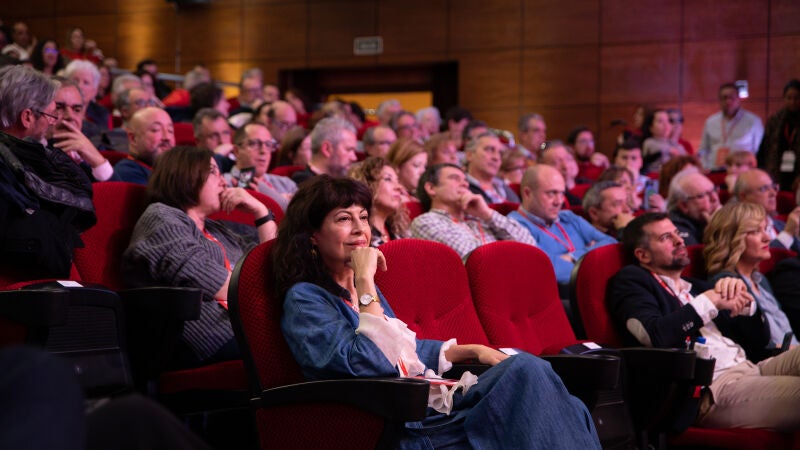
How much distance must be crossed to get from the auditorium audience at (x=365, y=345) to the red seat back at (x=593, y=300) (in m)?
0.77

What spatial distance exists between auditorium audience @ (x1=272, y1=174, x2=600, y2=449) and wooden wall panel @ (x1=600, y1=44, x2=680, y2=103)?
22.4 feet

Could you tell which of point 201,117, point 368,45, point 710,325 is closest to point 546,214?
point 710,325

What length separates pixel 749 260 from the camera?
10.9 feet

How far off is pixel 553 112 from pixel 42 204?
6.94m

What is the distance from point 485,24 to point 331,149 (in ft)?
16.4

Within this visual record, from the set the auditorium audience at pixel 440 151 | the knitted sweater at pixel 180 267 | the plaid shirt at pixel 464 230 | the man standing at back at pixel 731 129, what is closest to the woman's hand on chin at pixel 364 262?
the knitted sweater at pixel 180 267

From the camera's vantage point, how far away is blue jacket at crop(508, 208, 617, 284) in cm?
396

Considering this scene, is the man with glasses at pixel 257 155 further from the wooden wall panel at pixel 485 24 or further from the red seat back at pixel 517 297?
the wooden wall panel at pixel 485 24

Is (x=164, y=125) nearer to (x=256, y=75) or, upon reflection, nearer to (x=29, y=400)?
(x=29, y=400)

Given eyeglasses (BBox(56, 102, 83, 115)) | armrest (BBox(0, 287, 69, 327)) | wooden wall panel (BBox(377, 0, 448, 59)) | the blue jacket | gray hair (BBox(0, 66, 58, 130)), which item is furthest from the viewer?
wooden wall panel (BBox(377, 0, 448, 59))

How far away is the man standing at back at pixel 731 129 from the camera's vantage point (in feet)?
24.1

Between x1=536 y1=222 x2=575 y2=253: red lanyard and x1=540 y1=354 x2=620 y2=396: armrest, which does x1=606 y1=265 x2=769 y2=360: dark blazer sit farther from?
x1=536 y1=222 x2=575 y2=253: red lanyard

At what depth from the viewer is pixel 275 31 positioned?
31.0 ft

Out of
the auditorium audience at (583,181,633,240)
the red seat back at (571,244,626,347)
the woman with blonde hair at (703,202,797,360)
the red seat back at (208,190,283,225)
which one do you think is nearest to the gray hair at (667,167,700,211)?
the auditorium audience at (583,181,633,240)
